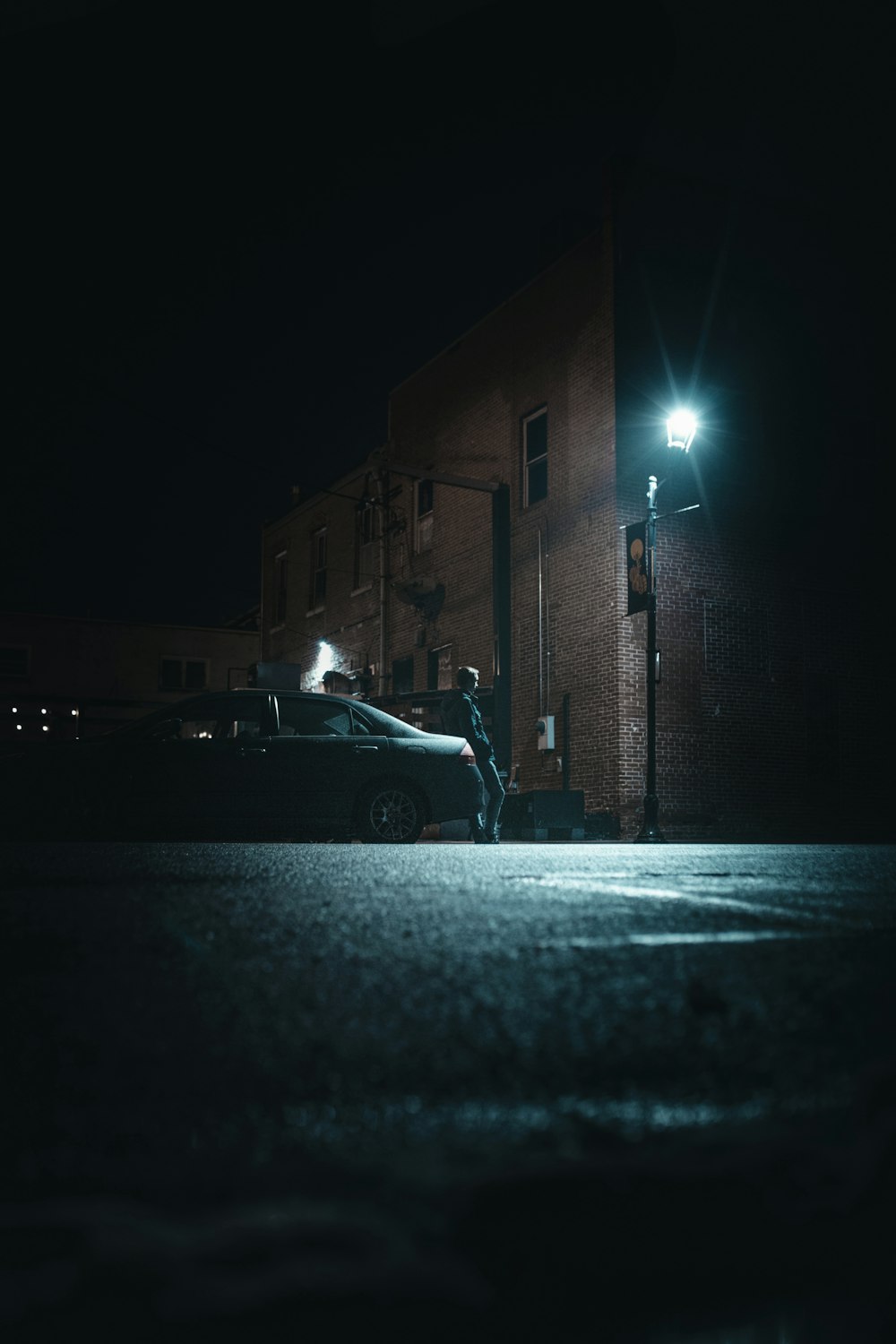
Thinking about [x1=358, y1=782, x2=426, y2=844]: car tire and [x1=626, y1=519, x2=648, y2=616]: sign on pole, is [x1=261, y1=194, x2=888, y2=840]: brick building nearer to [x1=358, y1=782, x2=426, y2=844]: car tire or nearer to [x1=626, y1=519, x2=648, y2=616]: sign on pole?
[x1=626, y1=519, x2=648, y2=616]: sign on pole

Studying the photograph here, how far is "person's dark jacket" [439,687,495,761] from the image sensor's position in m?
12.3

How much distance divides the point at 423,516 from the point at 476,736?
1411cm

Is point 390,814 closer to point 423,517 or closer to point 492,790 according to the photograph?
point 492,790

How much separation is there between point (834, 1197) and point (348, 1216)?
517 millimetres

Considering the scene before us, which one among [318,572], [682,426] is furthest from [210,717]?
[318,572]

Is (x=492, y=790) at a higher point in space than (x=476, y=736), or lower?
lower

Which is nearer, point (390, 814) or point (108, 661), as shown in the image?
point (390, 814)

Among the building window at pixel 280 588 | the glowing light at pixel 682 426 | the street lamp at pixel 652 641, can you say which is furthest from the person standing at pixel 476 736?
the building window at pixel 280 588

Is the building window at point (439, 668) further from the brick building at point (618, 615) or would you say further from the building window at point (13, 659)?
the building window at point (13, 659)

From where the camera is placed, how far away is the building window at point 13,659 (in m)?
40.0

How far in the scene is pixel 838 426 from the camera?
21.4 meters

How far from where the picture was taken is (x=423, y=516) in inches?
1016

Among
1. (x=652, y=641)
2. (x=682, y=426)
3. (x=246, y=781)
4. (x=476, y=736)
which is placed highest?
(x=682, y=426)

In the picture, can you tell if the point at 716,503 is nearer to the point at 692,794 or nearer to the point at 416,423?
the point at 692,794
